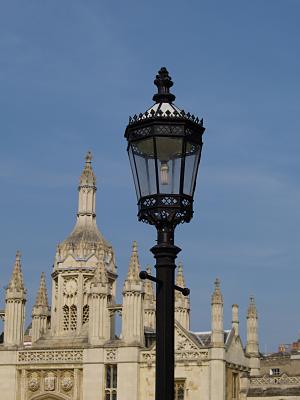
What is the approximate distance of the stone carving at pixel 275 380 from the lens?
187ft

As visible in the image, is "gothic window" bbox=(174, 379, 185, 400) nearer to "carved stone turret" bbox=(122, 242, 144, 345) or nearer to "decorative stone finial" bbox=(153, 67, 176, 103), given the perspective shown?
"carved stone turret" bbox=(122, 242, 144, 345)

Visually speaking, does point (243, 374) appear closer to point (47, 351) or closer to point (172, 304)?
point (47, 351)

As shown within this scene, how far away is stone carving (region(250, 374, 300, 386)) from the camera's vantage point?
5697cm

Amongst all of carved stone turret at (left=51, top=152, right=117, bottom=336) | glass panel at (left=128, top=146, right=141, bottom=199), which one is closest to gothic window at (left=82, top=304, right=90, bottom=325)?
carved stone turret at (left=51, top=152, right=117, bottom=336)

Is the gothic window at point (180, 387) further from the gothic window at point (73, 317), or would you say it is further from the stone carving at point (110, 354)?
the gothic window at point (73, 317)

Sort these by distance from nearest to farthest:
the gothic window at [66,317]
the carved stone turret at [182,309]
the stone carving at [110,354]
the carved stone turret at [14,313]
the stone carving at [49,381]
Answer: the stone carving at [110,354] → the stone carving at [49,381] → the carved stone turret at [14,313] → the gothic window at [66,317] → the carved stone turret at [182,309]

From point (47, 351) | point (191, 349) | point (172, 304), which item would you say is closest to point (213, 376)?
point (191, 349)

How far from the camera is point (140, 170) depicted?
958 centimetres

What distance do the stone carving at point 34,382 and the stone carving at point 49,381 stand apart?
2.19 feet

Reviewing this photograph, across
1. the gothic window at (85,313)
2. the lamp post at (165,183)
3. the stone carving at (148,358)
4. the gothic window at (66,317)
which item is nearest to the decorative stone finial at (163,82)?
the lamp post at (165,183)

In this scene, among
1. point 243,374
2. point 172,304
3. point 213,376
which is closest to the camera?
point 172,304

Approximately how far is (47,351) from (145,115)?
52.0 metres

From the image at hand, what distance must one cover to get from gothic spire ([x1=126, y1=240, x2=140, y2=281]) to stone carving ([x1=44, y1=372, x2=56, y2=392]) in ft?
27.1

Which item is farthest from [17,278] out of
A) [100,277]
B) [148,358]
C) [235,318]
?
[235,318]
